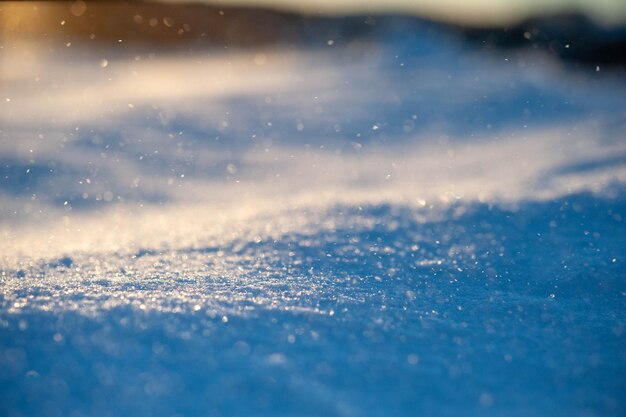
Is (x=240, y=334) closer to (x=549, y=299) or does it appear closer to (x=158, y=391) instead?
(x=158, y=391)

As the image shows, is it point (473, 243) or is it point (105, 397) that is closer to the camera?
point (105, 397)

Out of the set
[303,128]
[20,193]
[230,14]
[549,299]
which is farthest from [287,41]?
[549,299]

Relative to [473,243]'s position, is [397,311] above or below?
below

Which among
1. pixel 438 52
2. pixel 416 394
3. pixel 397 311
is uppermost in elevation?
pixel 438 52

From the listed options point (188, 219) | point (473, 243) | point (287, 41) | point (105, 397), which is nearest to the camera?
point (105, 397)

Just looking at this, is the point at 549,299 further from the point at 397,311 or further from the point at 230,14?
the point at 230,14

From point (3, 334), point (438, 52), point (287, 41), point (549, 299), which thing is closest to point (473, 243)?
point (549, 299)

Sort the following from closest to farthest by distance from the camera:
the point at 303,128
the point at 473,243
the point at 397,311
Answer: the point at 397,311 → the point at 473,243 → the point at 303,128
